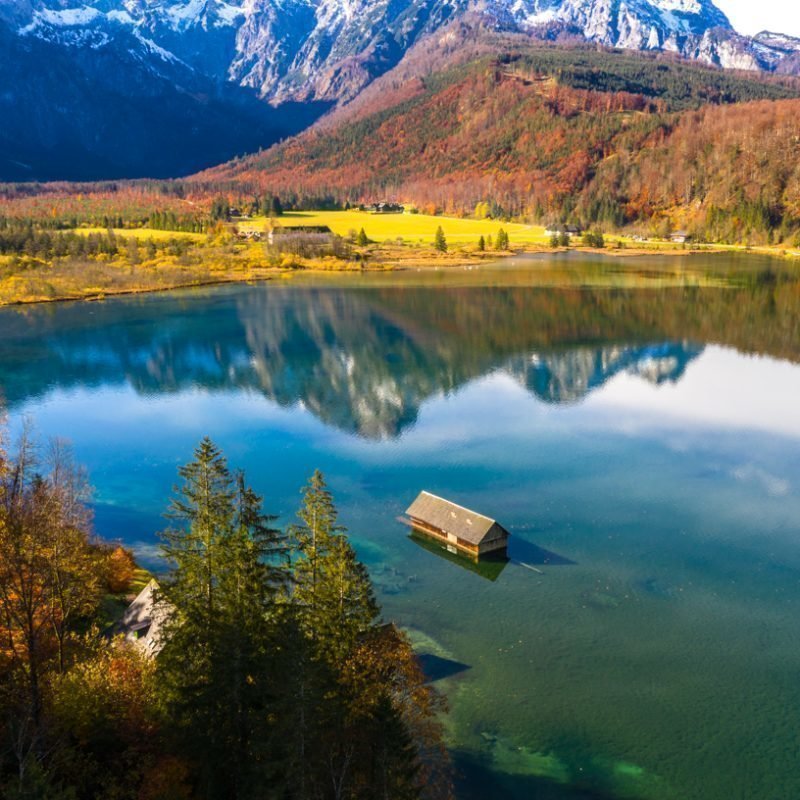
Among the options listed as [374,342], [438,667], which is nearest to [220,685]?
[438,667]

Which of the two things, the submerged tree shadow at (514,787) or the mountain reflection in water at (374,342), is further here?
the mountain reflection in water at (374,342)

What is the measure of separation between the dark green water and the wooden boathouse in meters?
1.44

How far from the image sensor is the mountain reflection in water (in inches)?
2901

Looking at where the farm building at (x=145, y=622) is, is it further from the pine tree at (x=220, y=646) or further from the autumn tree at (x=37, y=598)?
the pine tree at (x=220, y=646)

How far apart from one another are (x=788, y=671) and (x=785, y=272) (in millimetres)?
138319

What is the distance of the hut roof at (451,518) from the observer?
38.1 metres

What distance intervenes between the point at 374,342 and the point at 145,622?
2606 inches

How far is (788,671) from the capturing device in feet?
96.9

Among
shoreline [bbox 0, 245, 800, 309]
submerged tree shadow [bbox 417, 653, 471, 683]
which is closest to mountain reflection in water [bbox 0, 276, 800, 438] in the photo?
shoreline [bbox 0, 245, 800, 309]

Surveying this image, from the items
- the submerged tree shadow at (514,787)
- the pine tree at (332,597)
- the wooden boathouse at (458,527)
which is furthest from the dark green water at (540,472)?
the pine tree at (332,597)

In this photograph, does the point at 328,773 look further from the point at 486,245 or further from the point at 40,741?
the point at 486,245

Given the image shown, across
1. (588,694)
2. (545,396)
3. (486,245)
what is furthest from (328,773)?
(486,245)

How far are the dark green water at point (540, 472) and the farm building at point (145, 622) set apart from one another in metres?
11.0

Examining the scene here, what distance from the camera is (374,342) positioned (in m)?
92.1
